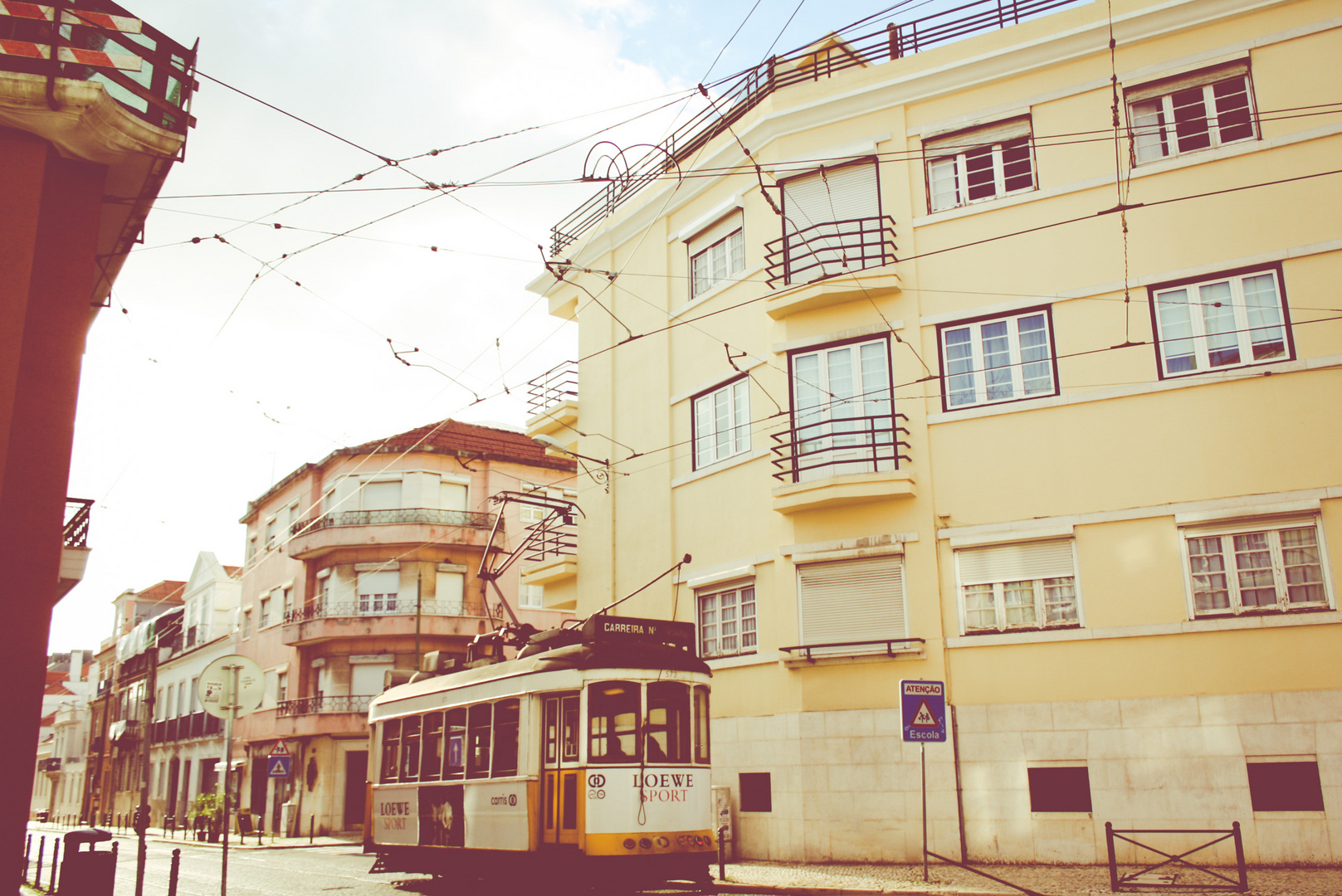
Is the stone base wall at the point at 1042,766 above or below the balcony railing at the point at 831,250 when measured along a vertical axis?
below

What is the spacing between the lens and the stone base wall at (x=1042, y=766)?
1352 centimetres

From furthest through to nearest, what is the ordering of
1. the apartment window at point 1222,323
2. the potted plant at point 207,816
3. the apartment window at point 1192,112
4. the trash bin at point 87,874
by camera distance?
the potted plant at point 207,816 < the apartment window at point 1192,112 < the apartment window at point 1222,323 < the trash bin at point 87,874

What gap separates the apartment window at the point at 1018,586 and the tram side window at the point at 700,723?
4.80 metres

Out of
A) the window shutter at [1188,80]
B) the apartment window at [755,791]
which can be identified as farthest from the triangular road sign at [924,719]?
the window shutter at [1188,80]

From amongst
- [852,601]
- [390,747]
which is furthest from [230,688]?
[852,601]

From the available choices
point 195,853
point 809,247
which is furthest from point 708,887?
point 195,853

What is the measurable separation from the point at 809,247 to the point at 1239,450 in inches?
290

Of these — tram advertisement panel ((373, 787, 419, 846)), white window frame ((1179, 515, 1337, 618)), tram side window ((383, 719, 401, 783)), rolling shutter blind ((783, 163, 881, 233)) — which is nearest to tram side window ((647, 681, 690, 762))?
tram advertisement panel ((373, 787, 419, 846))

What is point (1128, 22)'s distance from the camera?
52.6 feet

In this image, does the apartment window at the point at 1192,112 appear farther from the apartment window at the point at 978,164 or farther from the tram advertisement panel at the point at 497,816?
the tram advertisement panel at the point at 497,816

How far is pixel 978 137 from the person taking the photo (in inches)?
680

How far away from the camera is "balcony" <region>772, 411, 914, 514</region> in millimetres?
16469

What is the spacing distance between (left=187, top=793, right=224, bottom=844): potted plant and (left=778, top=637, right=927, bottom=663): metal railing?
2571 cm

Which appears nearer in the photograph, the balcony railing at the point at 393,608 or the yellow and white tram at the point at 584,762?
the yellow and white tram at the point at 584,762
